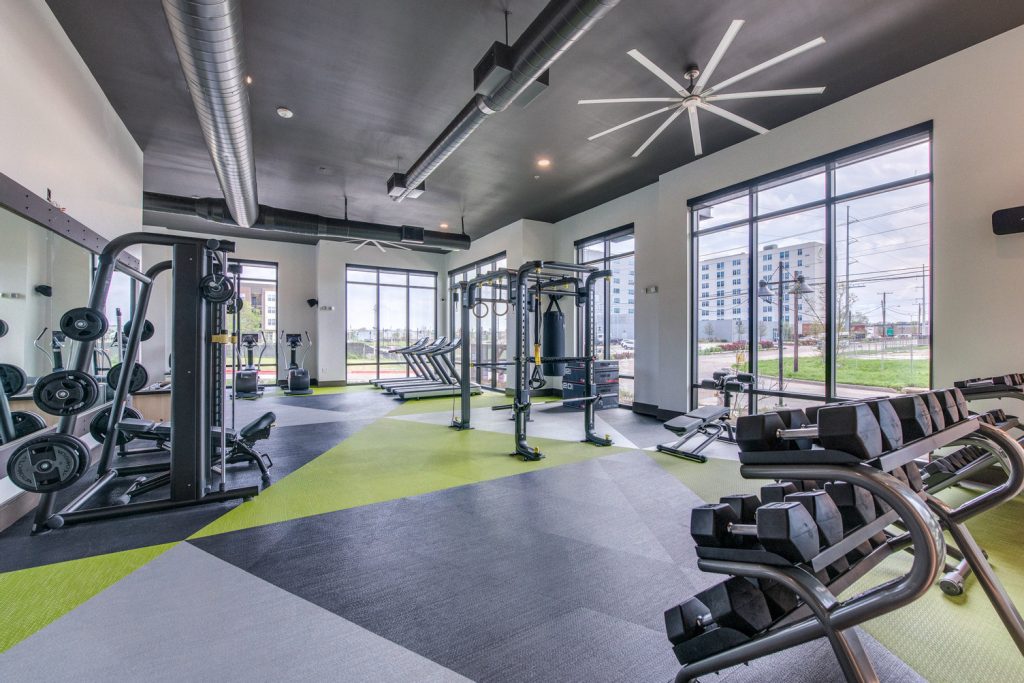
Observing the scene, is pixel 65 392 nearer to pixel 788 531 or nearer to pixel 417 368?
pixel 788 531

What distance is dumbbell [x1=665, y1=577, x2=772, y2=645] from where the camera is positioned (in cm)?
132

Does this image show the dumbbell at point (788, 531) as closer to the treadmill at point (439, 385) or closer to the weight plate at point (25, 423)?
the weight plate at point (25, 423)

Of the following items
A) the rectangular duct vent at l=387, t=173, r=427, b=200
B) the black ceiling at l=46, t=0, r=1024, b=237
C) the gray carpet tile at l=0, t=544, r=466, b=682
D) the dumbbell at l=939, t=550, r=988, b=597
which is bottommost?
the gray carpet tile at l=0, t=544, r=466, b=682

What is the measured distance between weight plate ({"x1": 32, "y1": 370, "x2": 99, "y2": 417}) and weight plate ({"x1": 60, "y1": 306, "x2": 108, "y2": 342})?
0.25 m

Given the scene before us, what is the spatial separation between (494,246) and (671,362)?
211 inches

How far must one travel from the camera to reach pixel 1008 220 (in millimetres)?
3535

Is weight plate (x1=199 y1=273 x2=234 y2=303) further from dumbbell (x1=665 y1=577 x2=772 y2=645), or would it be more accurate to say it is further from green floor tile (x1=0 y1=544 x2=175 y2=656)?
dumbbell (x1=665 y1=577 x2=772 y2=645)

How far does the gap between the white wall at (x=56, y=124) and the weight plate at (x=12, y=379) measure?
4.27ft

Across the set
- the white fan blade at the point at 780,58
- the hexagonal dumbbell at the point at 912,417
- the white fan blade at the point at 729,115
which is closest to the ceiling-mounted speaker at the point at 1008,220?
the white fan blade at the point at 729,115

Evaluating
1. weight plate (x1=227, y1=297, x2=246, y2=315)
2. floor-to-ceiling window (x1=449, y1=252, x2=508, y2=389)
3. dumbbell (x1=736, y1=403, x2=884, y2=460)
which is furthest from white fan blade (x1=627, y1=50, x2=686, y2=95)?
floor-to-ceiling window (x1=449, y1=252, x2=508, y2=389)

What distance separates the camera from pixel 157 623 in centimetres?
198

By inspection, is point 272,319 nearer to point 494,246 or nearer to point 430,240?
point 430,240

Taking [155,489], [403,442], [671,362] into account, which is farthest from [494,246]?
[155,489]

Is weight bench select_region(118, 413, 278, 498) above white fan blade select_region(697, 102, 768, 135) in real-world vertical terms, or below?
below
